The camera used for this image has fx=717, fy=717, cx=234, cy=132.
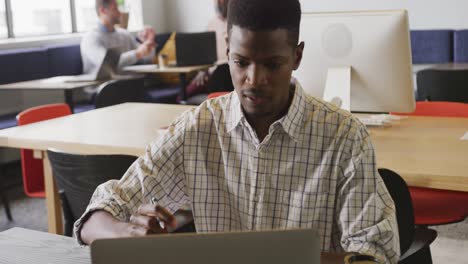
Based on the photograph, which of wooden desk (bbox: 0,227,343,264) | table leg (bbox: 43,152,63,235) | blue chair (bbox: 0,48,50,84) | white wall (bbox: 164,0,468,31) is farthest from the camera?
white wall (bbox: 164,0,468,31)

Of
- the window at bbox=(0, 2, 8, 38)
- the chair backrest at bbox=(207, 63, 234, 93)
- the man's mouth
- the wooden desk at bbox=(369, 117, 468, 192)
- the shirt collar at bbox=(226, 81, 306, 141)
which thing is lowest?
the chair backrest at bbox=(207, 63, 234, 93)

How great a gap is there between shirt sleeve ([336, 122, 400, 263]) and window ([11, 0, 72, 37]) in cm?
559

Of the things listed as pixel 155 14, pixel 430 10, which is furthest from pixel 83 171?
pixel 155 14

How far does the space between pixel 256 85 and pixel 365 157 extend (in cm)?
27

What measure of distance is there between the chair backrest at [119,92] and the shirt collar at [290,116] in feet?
10.1

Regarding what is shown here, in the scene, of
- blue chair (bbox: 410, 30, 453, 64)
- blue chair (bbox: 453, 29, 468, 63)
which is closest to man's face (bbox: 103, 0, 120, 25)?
blue chair (bbox: 410, 30, 453, 64)

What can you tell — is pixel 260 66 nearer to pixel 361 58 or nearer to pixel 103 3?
pixel 361 58

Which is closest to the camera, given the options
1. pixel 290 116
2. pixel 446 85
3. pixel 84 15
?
pixel 290 116

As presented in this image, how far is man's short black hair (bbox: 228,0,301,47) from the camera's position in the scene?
136cm

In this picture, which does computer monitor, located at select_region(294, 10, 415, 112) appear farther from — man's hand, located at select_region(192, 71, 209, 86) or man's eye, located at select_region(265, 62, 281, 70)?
man's hand, located at select_region(192, 71, 209, 86)

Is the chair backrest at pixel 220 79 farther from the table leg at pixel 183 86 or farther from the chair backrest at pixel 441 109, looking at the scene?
the chair backrest at pixel 441 109

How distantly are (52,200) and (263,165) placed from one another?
166 cm

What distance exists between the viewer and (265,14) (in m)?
1.36

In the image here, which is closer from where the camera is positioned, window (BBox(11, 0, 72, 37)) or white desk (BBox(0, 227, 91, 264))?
white desk (BBox(0, 227, 91, 264))
